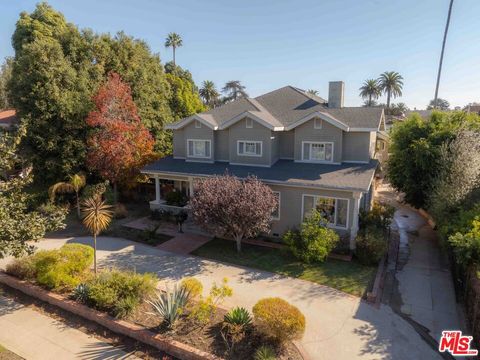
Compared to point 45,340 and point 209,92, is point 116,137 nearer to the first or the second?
point 45,340

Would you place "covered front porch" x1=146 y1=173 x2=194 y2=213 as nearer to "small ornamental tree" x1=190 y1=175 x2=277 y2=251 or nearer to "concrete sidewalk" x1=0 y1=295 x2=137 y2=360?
"small ornamental tree" x1=190 y1=175 x2=277 y2=251

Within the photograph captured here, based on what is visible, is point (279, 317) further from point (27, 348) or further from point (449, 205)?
point (449, 205)

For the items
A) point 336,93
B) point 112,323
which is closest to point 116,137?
point 112,323

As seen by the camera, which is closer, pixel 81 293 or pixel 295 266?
pixel 81 293

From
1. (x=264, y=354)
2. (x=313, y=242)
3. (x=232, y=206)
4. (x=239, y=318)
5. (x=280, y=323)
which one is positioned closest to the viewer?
(x=264, y=354)

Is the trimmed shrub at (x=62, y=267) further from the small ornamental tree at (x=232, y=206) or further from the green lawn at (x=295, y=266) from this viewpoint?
the green lawn at (x=295, y=266)

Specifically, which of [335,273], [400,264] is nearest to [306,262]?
[335,273]

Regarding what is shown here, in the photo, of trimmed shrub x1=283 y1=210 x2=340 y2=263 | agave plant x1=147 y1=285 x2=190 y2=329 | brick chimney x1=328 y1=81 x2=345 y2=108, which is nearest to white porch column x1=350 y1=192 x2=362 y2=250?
trimmed shrub x1=283 y1=210 x2=340 y2=263
